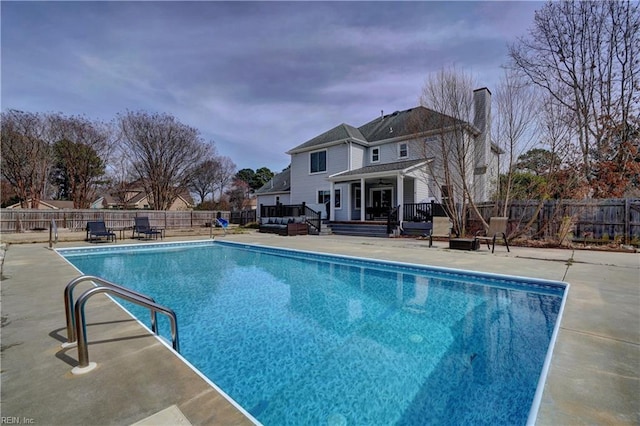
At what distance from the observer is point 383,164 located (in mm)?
19547

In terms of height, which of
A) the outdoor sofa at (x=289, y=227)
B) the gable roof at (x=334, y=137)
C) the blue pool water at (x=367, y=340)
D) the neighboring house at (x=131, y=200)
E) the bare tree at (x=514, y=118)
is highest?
the gable roof at (x=334, y=137)

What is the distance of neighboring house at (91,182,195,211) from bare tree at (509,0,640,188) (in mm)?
29622

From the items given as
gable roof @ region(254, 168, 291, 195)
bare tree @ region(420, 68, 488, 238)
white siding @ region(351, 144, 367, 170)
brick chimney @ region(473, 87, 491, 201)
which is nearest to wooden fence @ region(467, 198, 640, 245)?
bare tree @ region(420, 68, 488, 238)

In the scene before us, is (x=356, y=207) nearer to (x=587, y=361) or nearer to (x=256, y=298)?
(x=256, y=298)

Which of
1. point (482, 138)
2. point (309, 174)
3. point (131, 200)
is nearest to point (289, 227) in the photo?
point (309, 174)

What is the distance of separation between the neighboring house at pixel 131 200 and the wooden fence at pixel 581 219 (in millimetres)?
28035

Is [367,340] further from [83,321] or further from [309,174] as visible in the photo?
[309,174]

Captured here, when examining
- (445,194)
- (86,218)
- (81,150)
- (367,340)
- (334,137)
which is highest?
(334,137)

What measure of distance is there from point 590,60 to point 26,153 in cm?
3577

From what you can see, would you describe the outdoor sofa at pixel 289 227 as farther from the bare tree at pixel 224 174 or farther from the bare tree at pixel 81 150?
the bare tree at pixel 224 174

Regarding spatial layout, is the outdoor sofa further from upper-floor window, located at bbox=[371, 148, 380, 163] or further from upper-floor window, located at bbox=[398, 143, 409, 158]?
upper-floor window, located at bbox=[398, 143, 409, 158]

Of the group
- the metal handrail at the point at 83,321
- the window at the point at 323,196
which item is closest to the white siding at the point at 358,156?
the window at the point at 323,196

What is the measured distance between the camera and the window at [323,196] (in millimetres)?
21172

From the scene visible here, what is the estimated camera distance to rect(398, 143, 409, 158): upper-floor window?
18658mm
